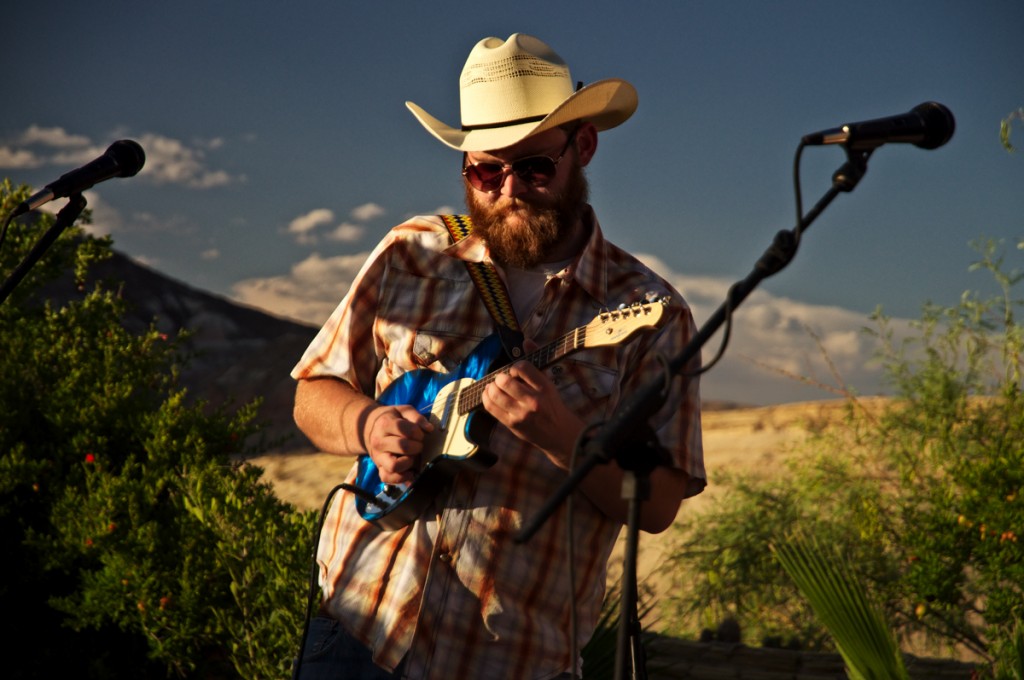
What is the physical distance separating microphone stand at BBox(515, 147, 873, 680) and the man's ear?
3.74 feet

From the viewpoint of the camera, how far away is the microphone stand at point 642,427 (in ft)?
5.33

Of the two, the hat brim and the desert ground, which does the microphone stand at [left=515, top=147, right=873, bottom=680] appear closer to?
the hat brim

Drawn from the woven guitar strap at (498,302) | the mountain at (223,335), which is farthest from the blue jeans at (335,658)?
Answer: the mountain at (223,335)

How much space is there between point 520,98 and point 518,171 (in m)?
0.24

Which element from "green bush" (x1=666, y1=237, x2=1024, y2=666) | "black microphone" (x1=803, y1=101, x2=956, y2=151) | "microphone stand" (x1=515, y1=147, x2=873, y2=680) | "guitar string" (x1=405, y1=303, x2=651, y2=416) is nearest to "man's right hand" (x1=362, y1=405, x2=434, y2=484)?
"guitar string" (x1=405, y1=303, x2=651, y2=416)

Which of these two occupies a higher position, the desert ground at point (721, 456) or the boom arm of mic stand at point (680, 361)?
the desert ground at point (721, 456)

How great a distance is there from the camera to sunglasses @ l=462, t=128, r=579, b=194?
264 cm

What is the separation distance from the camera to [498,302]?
2547 millimetres

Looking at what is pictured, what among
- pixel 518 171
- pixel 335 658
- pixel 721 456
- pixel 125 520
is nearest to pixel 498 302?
pixel 518 171

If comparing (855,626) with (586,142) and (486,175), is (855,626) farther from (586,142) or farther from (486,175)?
(486,175)

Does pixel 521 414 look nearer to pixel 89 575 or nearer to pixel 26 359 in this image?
pixel 89 575

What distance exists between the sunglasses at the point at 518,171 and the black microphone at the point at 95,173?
806 mm

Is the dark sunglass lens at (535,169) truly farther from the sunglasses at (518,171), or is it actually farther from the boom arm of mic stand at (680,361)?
the boom arm of mic stand at (680,361)

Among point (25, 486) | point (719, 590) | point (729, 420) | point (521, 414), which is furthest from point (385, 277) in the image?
point (729, 420)
